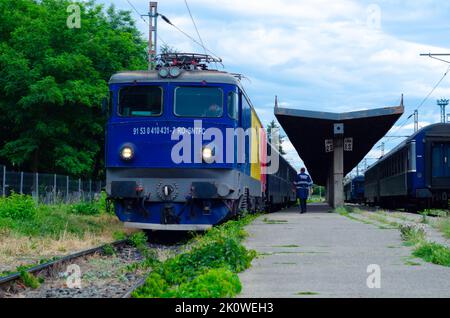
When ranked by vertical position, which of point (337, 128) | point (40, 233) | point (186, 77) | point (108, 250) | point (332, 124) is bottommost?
point (108, 250)

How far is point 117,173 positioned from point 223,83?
2.88m

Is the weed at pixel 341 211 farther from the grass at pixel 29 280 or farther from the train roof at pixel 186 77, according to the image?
the grass at pixel 29 280

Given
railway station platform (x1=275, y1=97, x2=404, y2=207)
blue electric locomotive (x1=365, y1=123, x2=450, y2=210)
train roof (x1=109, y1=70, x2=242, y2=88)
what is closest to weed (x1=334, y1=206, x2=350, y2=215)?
railway station platform (x1=275, y1=97, x2=404, y2=207)

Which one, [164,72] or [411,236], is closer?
[411,236]

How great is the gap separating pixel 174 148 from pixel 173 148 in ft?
0.07

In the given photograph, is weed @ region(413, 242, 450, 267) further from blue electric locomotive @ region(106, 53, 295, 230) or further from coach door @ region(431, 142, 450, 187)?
coach door @ region(431, 142, 450, 187)

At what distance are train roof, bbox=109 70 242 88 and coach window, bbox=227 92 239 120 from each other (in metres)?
0.27

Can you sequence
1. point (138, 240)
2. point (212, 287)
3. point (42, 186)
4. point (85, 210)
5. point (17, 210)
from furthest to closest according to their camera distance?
point (42, 186), point (85, 210), point (17, 210), point (138, 240), point (212, 287)

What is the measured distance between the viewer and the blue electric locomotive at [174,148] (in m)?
13.7

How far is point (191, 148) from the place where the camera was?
45.9 feet

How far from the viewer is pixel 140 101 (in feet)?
47.9

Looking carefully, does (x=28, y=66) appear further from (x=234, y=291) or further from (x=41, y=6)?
(x=234, y=291)

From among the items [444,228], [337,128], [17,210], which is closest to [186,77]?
[444,228]

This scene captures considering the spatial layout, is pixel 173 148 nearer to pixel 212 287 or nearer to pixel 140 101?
pixel 140 101
